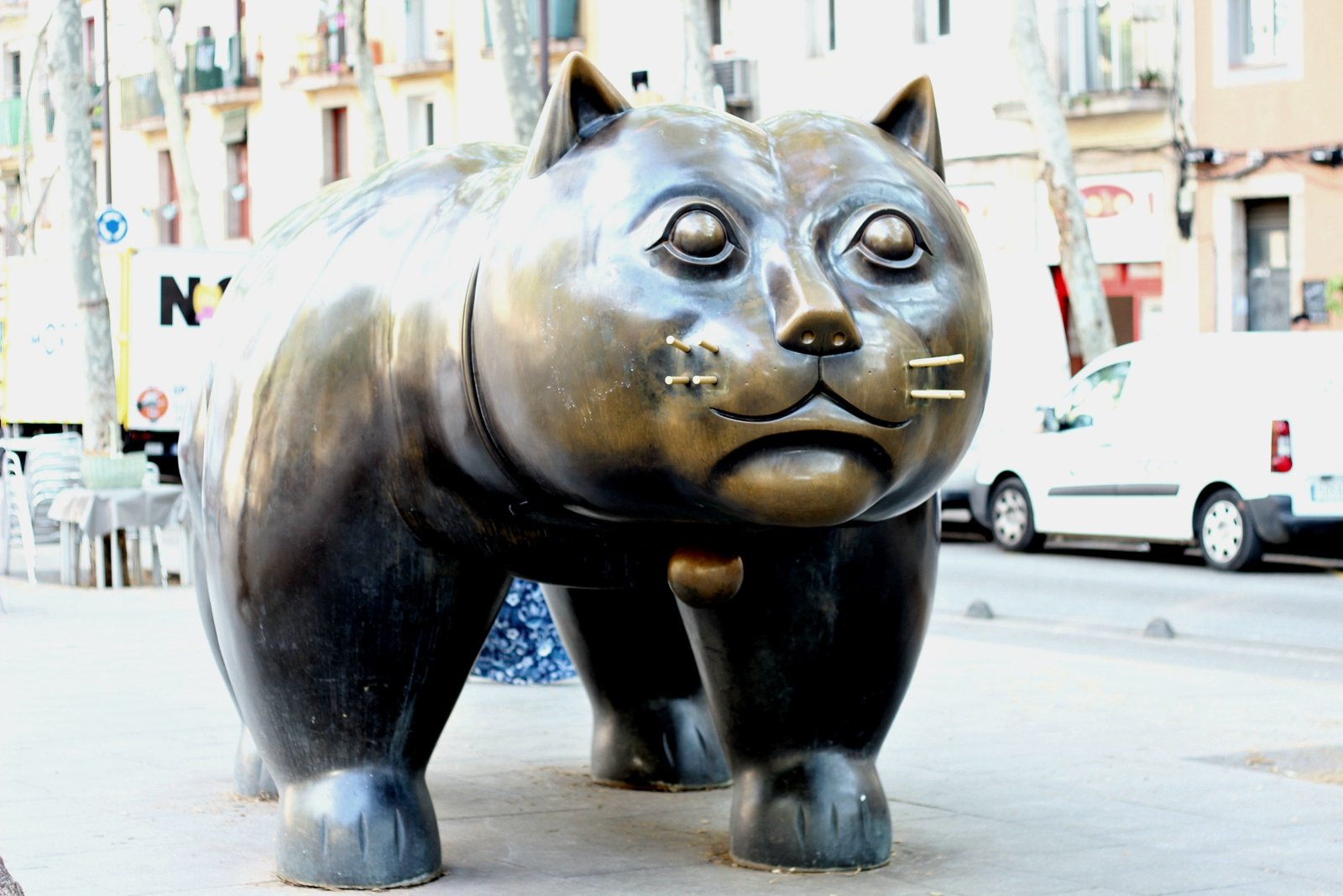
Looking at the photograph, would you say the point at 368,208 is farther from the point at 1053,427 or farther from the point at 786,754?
the point at 1053,427

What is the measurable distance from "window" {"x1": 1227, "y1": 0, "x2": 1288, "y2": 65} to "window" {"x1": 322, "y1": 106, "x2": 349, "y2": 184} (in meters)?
21.5

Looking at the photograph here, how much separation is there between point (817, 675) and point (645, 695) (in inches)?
55.6

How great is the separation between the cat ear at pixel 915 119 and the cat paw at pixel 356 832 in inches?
74.7

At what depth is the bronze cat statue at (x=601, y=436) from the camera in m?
4.13

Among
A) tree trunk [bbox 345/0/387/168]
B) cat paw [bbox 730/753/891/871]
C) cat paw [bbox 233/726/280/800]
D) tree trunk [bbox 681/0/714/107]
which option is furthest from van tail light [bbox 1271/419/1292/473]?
tree trunk [bbox 345/0/387/168]

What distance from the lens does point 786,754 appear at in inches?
201

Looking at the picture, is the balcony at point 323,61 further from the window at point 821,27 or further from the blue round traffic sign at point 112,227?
the blue round traffic sign at point 112,227

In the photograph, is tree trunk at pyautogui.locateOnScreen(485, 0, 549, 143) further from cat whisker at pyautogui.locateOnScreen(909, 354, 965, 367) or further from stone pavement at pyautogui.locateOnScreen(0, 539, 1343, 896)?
cat whisker at pyautogui.locateOnScreen(909, 354, 965, 367)

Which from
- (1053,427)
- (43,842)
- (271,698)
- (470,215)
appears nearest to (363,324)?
(470,215)

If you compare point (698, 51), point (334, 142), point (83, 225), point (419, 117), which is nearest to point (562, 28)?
point (419, 117)

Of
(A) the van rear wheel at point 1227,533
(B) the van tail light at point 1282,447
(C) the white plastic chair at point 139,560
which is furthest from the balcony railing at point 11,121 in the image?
(B) the van tail light at point 1282,447

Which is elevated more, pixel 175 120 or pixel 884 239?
pixel 175 120

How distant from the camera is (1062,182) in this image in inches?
886

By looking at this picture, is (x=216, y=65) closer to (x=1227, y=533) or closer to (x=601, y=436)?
(x=1227, y=533)
